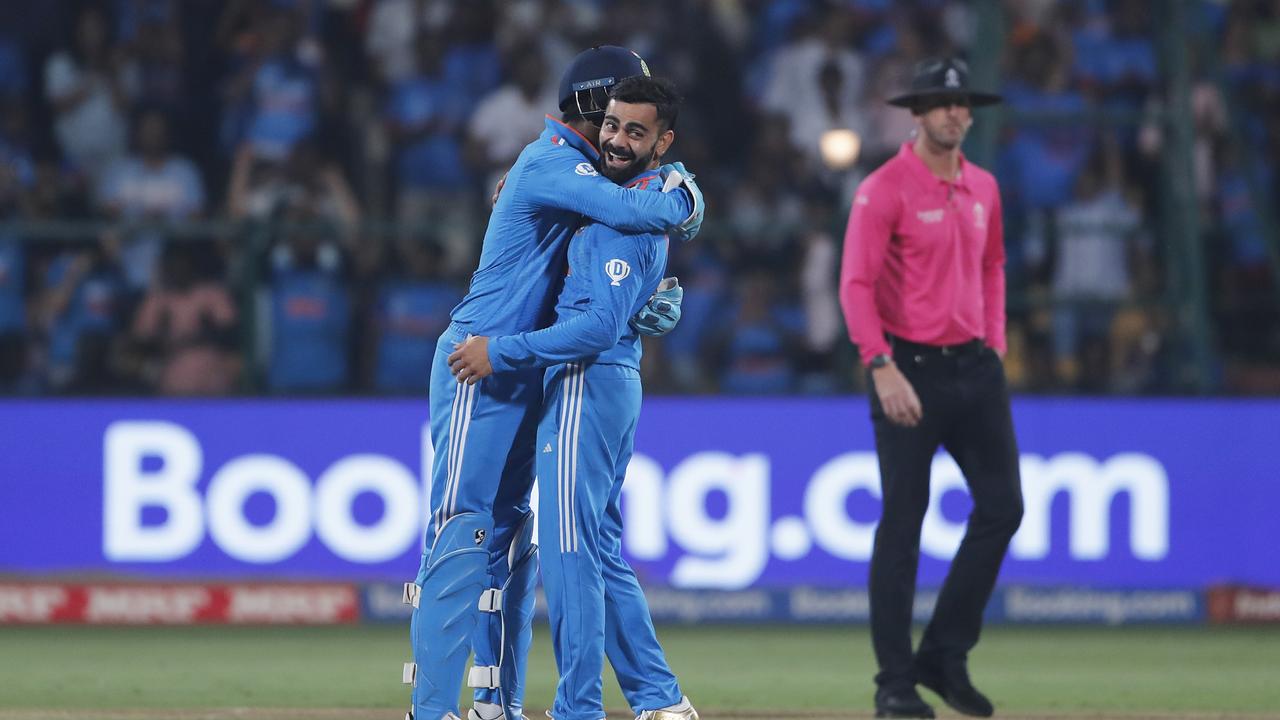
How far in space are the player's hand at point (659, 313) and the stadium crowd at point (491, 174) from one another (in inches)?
201

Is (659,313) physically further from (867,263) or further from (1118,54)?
(1118,54)

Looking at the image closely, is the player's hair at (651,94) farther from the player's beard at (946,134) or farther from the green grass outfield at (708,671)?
the green grass outfield at (708,671)

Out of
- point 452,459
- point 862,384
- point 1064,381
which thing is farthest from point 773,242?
point 452,459

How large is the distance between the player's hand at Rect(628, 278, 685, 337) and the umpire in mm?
1088

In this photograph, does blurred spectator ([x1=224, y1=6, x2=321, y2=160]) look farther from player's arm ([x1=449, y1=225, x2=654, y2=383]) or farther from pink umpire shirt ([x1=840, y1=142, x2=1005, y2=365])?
player's arm ([x1=449, y1=225, x2=654, y2=383])

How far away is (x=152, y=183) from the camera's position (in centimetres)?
1335

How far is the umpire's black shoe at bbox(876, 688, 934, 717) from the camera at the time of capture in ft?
23.5

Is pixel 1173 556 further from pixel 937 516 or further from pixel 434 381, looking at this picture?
pixel 434 381

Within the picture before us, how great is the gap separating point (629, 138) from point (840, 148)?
7797mm

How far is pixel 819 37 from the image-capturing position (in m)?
14.6

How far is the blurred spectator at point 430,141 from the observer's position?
13.6 meters

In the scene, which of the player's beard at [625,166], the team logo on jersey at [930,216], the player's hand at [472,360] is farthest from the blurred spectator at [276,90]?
the player's hand at [472,360]

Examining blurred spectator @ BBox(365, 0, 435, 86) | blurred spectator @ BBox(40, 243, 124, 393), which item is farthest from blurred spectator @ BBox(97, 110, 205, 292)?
blurred spectator @ BBox(365, 0, 435, 86)

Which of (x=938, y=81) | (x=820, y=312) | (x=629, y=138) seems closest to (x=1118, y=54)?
(x=820, y=312)
